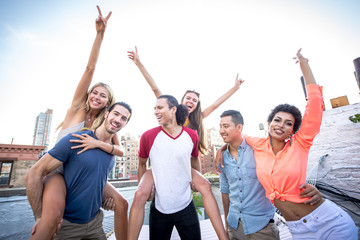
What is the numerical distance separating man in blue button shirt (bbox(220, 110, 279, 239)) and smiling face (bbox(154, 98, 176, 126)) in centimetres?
79

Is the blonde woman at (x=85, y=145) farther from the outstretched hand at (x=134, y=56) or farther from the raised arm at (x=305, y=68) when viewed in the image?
the raised arm at (x=305, y=68)

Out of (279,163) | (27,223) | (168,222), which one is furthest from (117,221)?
(27,223)

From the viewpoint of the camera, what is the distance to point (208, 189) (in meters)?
2.09

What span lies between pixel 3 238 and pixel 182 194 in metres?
4.92

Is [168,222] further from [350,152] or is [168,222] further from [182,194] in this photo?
[350,152]

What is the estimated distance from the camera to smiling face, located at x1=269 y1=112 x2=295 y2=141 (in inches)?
77.9

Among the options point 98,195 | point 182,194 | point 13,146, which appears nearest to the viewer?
point 98,195

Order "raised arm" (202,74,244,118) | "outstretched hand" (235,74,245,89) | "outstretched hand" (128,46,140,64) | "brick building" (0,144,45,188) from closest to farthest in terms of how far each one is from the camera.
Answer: "outstretched hand" (128,46,140,64), "raised arm" (202,74,244,118), "outstretched hand" (235,74,245,89), "brick building" (0,144,45,188)

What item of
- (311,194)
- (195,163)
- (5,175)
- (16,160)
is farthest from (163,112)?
(5,175)

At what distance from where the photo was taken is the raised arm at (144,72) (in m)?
3.14

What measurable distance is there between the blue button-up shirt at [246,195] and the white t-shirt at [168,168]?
589 mm

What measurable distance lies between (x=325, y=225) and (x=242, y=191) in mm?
811

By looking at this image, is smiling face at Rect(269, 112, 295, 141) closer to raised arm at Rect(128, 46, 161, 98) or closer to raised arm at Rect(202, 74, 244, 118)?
raised arm at Rect(202, 74, 244, 118)

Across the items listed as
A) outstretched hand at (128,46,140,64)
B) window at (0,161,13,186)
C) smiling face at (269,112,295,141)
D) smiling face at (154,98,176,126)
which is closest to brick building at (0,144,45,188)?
window at (0,161,13,186)
